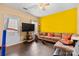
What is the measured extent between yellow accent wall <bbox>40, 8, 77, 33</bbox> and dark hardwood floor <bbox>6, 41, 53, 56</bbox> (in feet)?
1.13

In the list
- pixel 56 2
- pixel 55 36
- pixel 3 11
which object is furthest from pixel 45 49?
pixel 3 11

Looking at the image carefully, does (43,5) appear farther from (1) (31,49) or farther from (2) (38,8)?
(1) (31,49)

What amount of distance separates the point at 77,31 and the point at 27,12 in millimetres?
1039

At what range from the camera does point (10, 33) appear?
1981mm

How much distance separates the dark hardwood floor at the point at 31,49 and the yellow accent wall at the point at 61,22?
34 cm

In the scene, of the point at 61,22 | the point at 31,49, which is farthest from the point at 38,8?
the point at 31,49

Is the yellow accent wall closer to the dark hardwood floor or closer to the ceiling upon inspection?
the ceiling

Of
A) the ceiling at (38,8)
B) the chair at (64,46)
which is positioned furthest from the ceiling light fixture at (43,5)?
the chair at (64,46)

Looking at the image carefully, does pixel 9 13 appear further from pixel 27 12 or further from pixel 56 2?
pixel 56 2

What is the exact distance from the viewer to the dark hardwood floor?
1881 mm

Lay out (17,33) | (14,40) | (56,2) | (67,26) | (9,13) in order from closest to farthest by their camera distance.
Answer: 1. (56,2)
2. (67,26)
3. (9,13)
4. (14,40)
5. (17,33)

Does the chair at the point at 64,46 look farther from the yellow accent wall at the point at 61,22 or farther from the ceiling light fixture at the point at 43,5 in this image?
the ceiling light fixture at the point at 43,5

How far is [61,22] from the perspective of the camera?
1.94m

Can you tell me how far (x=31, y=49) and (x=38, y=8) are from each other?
2.88 ft
